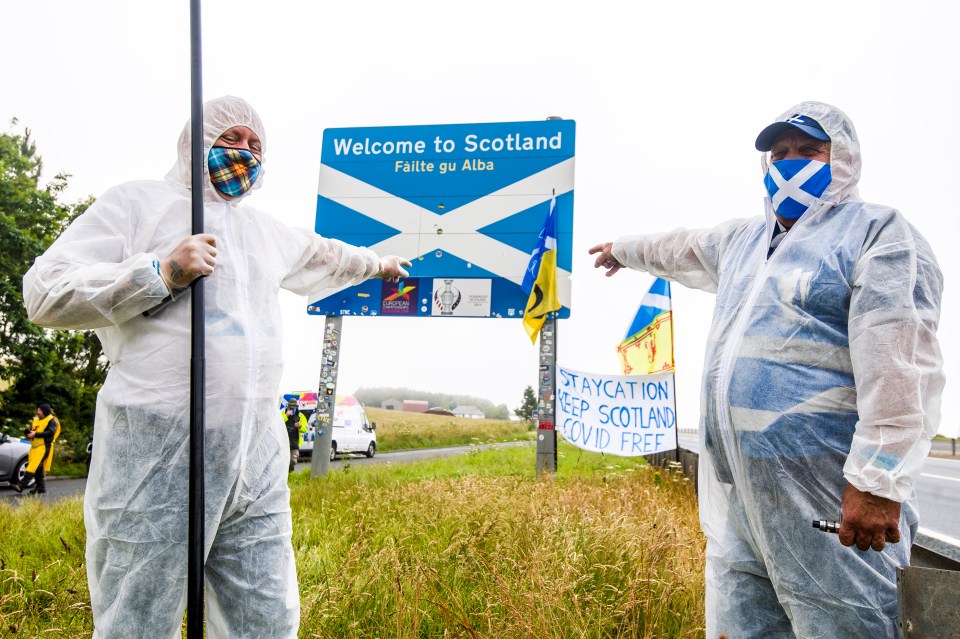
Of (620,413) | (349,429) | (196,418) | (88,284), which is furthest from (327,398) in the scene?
(349,429)

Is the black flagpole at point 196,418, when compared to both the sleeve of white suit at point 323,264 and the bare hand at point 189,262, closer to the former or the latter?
the bare hand at point 189,262

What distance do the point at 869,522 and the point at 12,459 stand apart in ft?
43.3

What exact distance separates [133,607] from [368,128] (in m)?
7.77

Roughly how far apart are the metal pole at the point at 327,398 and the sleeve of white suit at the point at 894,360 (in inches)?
309

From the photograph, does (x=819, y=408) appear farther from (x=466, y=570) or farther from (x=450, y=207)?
(x=450, y=207)

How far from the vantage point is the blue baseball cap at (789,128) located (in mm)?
2059

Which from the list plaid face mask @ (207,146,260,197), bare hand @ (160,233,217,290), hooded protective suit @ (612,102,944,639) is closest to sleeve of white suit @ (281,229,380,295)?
plaid face mask @ (207,146,260,197)

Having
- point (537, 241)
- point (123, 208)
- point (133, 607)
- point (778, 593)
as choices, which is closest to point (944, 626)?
point (778, 593)

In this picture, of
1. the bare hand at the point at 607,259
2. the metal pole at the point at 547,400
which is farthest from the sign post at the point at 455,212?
the bare hand at the point at 607,259

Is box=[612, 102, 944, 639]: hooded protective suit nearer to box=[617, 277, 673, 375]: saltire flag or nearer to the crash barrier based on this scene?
the crash barrier

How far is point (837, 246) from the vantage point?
1897mm

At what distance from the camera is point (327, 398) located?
9266mm

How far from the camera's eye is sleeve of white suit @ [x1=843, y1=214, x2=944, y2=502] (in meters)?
1.67

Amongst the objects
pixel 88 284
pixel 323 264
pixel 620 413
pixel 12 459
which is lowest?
pixel 12 459
